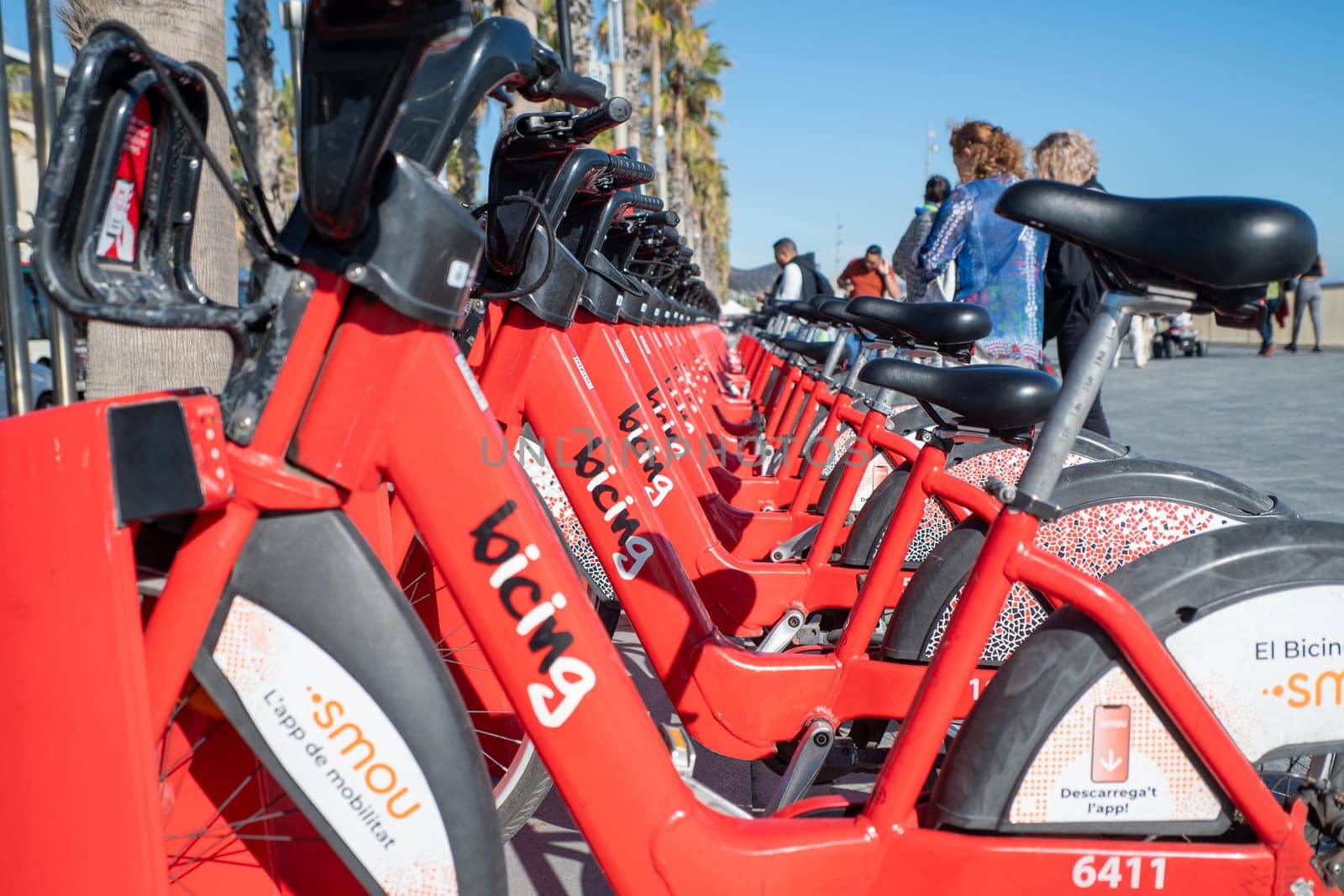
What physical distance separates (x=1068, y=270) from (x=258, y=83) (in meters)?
11.5

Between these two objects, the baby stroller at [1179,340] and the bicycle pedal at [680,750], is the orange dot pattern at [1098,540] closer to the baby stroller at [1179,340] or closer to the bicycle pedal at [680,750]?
the bicycle pedal at [680,750]

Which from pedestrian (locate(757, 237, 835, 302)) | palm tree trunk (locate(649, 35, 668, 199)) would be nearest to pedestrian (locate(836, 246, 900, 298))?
pedestrian (locate(757, 237, 835, 302))

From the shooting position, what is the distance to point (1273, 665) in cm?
171

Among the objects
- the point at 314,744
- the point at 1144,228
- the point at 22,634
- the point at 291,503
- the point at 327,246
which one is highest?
the point at 1144,228

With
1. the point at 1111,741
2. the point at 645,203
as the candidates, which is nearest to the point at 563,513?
the point at 645,203

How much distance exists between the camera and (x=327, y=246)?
1.38 m

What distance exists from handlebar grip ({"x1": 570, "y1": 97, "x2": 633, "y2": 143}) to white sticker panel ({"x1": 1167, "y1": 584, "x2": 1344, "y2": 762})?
129 centimetres

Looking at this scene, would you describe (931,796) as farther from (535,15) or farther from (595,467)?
(535,15)

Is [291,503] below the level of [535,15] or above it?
below

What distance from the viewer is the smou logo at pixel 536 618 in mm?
1521

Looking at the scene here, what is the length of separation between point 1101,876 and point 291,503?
1.35 m

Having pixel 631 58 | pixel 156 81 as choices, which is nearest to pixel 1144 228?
pixel 156 81

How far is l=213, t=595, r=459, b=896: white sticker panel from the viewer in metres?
1.42

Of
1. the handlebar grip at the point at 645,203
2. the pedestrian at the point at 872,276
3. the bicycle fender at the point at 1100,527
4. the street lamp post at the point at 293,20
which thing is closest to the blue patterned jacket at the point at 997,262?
the handlebar grip at the point at 645,203
